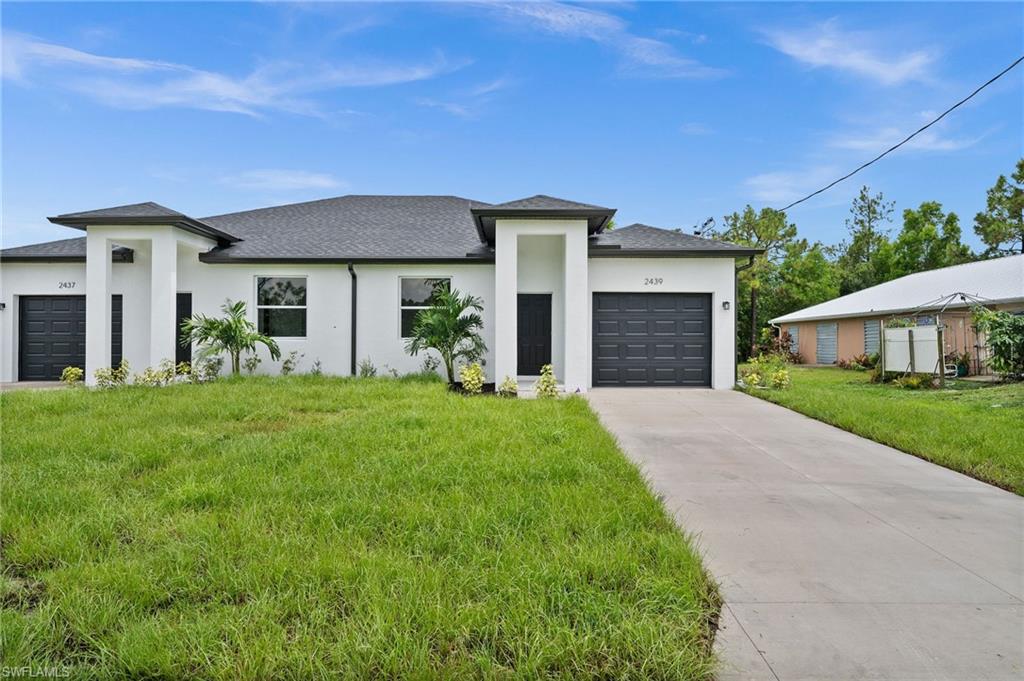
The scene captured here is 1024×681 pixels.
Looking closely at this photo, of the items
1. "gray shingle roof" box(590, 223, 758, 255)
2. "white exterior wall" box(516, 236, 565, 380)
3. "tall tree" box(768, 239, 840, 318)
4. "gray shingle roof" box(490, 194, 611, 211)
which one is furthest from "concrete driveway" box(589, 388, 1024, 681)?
"tall tree" box(768, 239, 840, 318)

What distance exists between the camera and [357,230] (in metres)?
14.2

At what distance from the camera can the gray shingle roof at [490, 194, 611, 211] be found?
10461mm

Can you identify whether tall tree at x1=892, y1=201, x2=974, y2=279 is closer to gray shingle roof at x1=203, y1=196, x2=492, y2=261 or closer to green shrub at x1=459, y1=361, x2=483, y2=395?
gray shingle roof at x1=203, y1=196, x2=492, y2=261

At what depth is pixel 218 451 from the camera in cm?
540

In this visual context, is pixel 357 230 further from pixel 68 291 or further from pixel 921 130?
pixel 921 130

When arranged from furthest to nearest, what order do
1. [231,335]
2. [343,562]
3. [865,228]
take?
[865,228], [231,335], [343,562]

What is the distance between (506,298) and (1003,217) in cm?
3529

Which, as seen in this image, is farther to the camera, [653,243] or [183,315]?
[183,315]

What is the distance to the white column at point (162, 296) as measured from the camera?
11.1 metres

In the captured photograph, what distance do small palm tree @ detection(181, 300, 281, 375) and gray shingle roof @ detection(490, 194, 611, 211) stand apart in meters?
6.24

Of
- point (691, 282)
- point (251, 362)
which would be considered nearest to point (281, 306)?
point (251, 362)

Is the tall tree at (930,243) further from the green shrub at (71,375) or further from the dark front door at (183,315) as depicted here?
the green shrub at (71,375)

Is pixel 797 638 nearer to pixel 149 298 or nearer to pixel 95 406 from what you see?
pixel 95 406

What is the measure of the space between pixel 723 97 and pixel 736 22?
3.34 m
